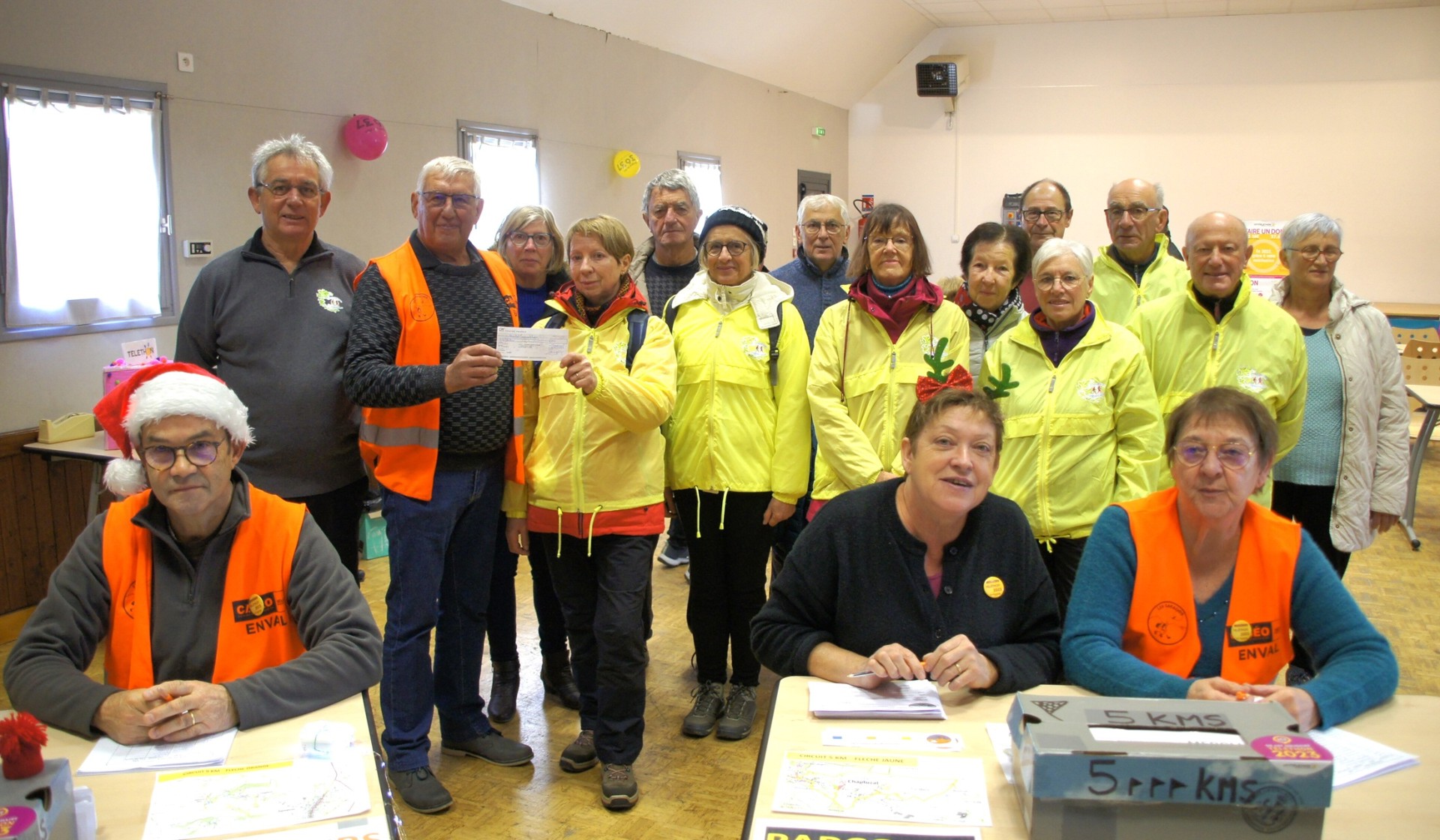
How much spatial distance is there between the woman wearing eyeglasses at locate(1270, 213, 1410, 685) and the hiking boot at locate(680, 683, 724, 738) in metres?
1.91

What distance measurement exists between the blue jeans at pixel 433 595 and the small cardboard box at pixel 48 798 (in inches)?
49.7

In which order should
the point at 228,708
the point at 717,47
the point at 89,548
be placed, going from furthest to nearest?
the point at 717,47 < the point at 89,548 < the point at 228,708

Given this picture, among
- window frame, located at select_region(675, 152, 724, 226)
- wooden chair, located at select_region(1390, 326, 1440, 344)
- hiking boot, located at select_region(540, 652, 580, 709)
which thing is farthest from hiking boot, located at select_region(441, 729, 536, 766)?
wooden chair, located at select_region(1390, 326, 1440, 344)

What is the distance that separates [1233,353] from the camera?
283 centimetres

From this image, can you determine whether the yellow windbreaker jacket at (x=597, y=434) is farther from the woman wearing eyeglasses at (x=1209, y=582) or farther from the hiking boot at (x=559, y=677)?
the woman wearing eyeglasses at (x=1209, y=582)

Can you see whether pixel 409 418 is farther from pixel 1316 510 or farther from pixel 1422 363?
pixel 1422 363

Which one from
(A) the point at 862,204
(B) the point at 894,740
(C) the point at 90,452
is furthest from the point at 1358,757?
(A) the point at 862,204

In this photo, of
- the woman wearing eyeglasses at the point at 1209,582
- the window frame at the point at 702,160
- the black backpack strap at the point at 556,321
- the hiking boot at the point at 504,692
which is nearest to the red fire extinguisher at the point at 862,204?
the window frame at the point at 702,160

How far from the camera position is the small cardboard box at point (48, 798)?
3.88 feet

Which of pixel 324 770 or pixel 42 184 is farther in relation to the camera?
pixel 42 184

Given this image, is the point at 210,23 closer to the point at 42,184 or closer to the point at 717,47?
the point at 42,184

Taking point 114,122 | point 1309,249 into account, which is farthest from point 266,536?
point 114,122

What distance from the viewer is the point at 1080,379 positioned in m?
2.64

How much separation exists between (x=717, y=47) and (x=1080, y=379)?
6172mm
